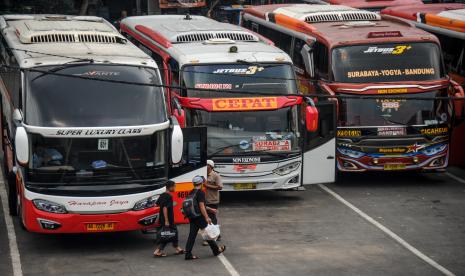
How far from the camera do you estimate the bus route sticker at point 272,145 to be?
944 inches

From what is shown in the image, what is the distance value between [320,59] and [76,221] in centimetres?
951

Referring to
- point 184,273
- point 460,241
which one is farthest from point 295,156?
point 184,273

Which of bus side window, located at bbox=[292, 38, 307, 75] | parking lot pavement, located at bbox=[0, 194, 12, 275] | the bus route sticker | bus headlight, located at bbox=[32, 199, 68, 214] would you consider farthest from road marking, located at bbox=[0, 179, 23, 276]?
bus side window, located at bbox=[292, 38, 307, 75]

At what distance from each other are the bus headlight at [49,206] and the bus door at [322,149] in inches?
273

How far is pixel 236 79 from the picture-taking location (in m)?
24.2

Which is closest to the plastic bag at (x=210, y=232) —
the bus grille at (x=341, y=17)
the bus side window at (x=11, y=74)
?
the bus side window at (x=11, y=74)

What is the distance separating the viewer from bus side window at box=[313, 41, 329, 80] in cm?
2652

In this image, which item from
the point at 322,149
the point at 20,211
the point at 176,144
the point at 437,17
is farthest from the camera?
the point at 437,17

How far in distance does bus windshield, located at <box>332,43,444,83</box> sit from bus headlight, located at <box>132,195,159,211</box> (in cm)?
746

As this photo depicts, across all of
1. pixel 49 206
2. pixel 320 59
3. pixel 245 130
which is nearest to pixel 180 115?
pixel 245 130

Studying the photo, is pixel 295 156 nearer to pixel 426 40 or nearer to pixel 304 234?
pixel 304 234

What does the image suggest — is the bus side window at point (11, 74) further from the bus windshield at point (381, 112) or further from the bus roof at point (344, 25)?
the bus windshield at point (381, 112)

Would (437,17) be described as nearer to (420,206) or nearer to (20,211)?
(420,206)

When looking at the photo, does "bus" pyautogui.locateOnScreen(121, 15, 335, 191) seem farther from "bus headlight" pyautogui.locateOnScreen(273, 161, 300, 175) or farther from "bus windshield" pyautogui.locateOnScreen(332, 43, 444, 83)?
"bus windshield" pyautogui.locateOnScreen(332, 43, 444, 83)
